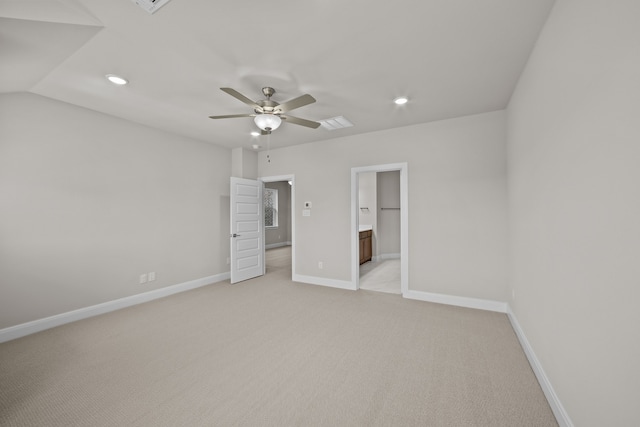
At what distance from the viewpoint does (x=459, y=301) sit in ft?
11.8

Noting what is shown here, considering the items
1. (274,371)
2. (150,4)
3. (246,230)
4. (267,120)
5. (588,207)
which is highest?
(150,4)

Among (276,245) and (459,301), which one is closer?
(459,301)

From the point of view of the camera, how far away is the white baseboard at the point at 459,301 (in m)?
3.38

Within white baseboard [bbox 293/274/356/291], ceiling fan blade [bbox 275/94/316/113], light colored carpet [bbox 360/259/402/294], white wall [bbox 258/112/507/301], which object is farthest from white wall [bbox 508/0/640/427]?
white baseboard [bbox 293/274/356/291]

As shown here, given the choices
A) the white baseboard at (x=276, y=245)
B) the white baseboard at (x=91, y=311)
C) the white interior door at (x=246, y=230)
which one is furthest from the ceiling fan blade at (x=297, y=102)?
the white baseboard at (x=276, y=245)

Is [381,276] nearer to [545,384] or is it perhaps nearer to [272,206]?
[545,384]

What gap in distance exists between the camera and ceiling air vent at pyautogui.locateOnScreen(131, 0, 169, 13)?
160 centimetres

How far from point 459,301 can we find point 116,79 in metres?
4.99

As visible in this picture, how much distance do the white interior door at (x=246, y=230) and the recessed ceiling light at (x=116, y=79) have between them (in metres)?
2.30

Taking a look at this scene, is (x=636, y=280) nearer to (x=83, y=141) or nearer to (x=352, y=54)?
(x=352, y=54)

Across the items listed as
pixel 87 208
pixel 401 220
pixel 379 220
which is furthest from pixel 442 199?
pixel 87 208

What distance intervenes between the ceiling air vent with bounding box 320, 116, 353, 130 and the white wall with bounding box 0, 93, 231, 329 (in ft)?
8.27

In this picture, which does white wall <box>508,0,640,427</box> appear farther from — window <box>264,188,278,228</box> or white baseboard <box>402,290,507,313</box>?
window <box>264,188,278,228</box>

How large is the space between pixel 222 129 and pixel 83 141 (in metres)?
1.77
